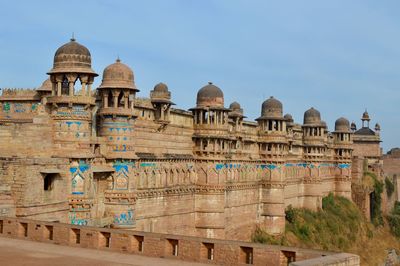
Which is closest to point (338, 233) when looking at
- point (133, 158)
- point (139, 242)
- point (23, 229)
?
point (133, 158)

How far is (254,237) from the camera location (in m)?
38.8

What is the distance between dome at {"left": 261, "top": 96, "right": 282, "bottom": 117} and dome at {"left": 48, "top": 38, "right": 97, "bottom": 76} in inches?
780

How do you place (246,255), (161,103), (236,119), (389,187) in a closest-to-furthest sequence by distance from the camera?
(246,255), (161,103), (236,119), (389,187)

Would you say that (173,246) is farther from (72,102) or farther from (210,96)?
(210,96)

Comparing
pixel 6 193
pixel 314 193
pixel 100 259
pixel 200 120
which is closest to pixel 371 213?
pixel 314 193

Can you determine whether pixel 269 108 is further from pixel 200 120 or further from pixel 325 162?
pixel 325 162

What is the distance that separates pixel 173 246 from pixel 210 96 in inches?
761

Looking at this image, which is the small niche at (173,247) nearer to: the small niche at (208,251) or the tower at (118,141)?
the small niche at (208,251)

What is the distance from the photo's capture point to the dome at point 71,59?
2190cm

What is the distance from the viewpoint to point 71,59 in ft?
72.2

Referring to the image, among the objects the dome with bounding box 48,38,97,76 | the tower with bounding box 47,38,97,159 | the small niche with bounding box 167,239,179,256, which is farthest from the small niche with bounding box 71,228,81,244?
the dome with bounding box 48,38,97,76

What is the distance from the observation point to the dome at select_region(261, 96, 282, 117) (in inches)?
1585

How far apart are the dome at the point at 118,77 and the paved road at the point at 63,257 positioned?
405 inches

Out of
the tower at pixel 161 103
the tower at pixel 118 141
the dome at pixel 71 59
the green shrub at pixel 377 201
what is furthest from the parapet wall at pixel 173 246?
the green shrub at pixel 377 201
